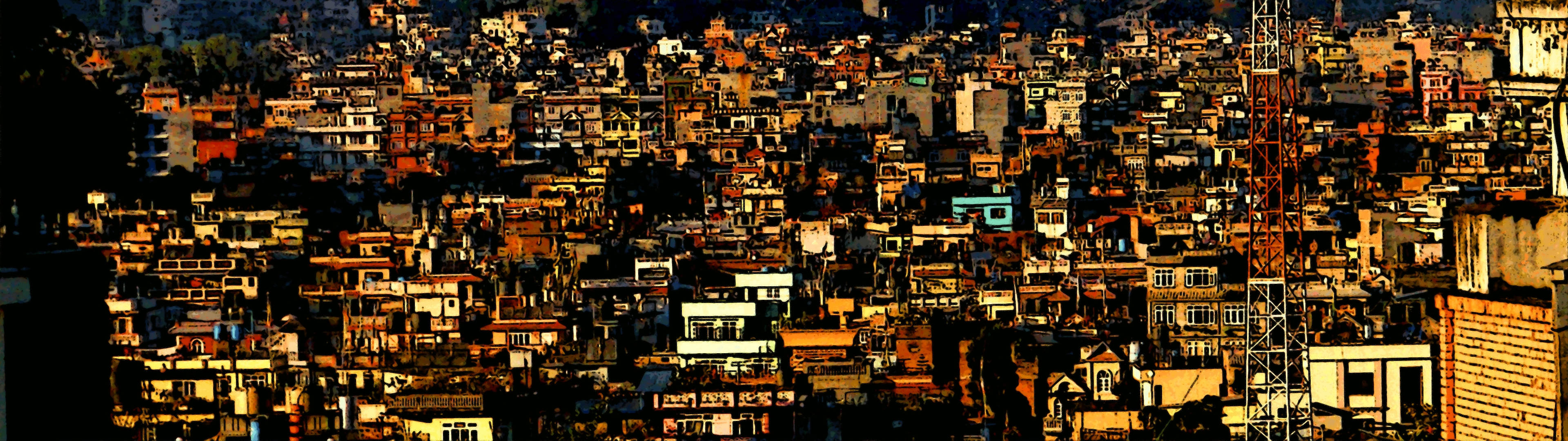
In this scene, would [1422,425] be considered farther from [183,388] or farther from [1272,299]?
[183,388]

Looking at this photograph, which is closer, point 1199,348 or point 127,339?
point 1199,348

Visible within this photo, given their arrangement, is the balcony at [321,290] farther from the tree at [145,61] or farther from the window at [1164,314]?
the tree at [145,61]

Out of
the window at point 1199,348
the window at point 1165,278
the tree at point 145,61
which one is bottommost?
the window at point 1199,348

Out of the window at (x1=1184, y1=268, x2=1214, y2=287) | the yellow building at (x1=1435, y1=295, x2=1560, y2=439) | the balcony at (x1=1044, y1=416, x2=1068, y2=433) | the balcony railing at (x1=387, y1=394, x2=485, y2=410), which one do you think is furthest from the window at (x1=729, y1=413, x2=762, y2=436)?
the yellow building at (x1=1435, y1=295, x2=1560, y2=439)

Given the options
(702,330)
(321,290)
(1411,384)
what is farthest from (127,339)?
(1411,384)

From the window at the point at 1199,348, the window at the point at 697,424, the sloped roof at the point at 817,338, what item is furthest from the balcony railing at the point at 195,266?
the window at the point at 697,424
